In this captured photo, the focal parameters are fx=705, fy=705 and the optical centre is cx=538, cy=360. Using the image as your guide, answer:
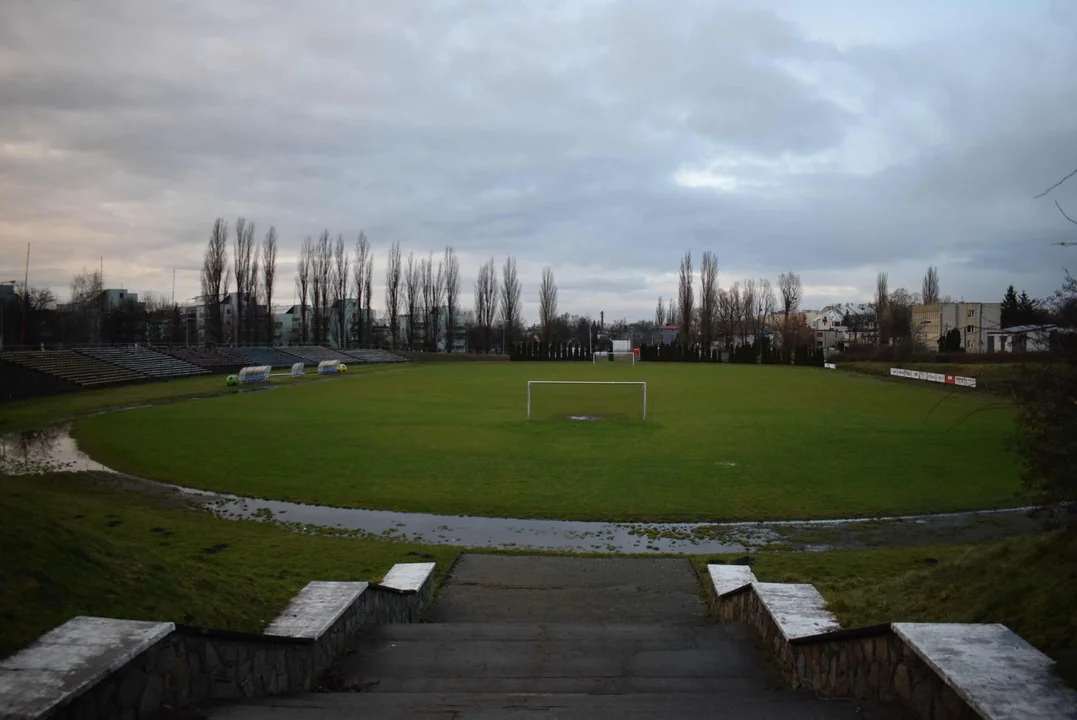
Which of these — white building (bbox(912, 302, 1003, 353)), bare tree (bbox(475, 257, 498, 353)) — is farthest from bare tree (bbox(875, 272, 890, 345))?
bare tree (bbox(475, 257, 498, 353))

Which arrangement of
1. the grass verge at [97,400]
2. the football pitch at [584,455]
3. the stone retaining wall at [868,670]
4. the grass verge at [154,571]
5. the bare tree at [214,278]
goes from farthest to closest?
the bare tree at [214,278]
the grass verge at [97,400]
the football pitch at [584,455]
the grass verge at [154,571]
the stone retaining wall at [868,670]

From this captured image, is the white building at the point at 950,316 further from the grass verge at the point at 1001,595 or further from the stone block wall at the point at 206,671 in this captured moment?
the stone block wall at the point at 206,671

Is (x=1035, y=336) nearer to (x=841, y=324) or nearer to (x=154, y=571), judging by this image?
(x=154, y=571)

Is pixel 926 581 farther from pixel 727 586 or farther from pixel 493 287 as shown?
pixel 493 287

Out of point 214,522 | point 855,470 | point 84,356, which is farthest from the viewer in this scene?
point 84,356

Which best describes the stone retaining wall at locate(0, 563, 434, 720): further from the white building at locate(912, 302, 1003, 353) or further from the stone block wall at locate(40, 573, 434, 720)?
the white building at locate(912, 302, 1003, 353)

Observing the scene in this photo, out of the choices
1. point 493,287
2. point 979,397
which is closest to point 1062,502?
point 979,397

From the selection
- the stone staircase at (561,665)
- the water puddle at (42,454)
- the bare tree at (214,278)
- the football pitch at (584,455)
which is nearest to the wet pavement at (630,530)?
the football pitch at (584,455)

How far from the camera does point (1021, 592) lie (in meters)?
4.12

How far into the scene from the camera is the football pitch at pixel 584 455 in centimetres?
1267

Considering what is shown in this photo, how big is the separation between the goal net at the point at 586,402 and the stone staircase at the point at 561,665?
50.5ft

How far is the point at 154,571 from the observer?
477cm

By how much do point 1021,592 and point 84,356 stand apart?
48.4 m

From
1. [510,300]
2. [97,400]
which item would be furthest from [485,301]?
[97,400]
